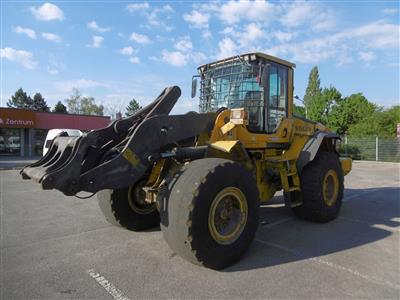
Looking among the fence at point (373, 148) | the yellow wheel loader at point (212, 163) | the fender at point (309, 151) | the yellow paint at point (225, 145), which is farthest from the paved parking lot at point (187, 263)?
the fence at point (373, 148)

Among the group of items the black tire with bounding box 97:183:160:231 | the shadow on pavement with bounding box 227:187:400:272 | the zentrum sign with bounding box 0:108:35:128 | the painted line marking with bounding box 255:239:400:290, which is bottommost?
the painted line marking with bounding box 255:239:400:290

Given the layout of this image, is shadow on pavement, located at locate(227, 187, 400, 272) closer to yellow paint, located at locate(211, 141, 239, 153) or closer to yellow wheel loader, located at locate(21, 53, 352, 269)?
yellow wheel loader, located at locate(21, 53, 352, 269)

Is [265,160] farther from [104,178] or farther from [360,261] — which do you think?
[104,178]

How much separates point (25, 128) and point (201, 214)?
105ft

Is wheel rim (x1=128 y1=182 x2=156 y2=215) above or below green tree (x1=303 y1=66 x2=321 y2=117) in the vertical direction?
below

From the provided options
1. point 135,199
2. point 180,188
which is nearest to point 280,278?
point 180,188

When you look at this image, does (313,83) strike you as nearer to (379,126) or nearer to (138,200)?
(379,126)

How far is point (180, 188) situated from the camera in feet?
14.9

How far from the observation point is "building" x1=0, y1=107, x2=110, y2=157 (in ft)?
102

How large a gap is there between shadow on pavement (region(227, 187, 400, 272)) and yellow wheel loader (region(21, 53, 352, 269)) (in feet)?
0.94

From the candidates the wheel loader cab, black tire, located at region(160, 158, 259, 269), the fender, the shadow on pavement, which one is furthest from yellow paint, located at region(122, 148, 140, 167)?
the fender

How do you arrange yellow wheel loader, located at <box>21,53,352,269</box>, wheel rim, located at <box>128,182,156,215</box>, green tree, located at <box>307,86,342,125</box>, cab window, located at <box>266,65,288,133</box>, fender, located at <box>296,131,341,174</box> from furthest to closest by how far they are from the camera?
green tree, located at <box>307,86,342,125</box>
fender, located at <box>296,131,341,174</box>
cab window, located at <box>266,65,288,133</box>
wheel rim, located at <box>128,182,156,215</box>
yellow wheel loader, located at <box>21,53,352,269</box>

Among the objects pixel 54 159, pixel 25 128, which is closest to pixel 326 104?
pixel 25 128

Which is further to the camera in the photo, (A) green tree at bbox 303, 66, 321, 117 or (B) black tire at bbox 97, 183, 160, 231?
(A) green tree at bbox 303, 66, 321, 117
